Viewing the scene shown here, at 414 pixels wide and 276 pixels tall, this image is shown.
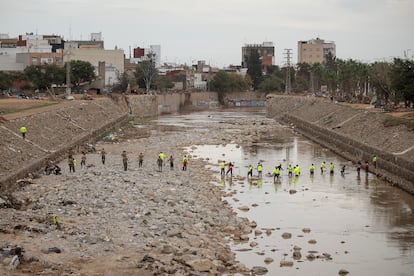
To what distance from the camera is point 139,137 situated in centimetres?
6431

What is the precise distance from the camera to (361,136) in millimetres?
52844

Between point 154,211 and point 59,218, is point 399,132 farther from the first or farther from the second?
point 59,218

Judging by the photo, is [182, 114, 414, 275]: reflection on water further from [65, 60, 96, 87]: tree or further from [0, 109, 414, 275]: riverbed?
[65, 60, 96, 87]: tree

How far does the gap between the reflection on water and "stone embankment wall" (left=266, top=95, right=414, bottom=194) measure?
141cm

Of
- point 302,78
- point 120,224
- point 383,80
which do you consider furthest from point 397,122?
point 302,78

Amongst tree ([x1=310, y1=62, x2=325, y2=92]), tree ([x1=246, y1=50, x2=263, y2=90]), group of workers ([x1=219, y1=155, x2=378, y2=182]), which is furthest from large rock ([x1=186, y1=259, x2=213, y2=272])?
tree ([x1=246, y1=50, x2=263, y2=90])

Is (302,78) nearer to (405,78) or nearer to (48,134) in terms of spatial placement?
(405,78)

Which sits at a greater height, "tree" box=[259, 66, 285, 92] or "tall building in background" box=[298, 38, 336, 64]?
"tall building in background" box=[298, 38, 336, 64]

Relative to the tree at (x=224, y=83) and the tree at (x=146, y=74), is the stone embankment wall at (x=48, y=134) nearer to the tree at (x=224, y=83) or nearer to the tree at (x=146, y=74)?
the tree at (x=146, y=74)

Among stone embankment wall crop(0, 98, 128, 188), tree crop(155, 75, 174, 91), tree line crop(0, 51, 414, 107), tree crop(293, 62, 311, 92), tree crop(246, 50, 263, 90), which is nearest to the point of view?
stone embankment wall crop(0, 98, 128, 188)

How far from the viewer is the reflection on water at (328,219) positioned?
22.3m

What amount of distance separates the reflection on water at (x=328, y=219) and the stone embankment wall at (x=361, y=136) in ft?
4.63

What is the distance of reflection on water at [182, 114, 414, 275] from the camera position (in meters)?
22.3

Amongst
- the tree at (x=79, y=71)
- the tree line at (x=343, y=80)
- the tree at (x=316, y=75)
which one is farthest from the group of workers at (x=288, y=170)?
the tree at (x=316, y=75)
